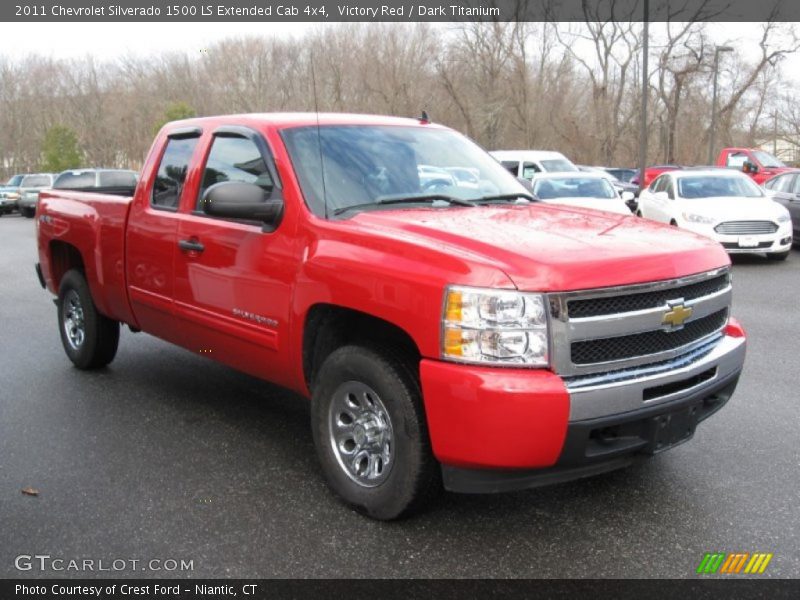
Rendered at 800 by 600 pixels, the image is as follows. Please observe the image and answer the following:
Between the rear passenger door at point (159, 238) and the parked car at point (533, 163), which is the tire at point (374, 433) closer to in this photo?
the rear passenger door at point (159, 238)

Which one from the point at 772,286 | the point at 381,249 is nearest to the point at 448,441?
the point at 381,249

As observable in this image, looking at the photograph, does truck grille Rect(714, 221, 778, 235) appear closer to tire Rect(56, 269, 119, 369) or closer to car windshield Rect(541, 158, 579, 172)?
car windshield Rect(541, 158, 579, 172)

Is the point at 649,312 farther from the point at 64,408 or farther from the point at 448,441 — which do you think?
the point at 64,408

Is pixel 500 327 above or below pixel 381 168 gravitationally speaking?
below

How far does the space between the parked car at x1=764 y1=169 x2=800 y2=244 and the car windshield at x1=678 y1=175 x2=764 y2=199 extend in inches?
39.9

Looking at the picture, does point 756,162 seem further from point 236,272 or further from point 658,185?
point 236,272

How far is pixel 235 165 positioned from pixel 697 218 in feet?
33.1

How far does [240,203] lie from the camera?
3785 mm

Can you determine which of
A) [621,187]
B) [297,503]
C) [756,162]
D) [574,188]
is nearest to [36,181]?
[621,187]

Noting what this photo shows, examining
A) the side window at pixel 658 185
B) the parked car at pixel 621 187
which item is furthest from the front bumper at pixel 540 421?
the parked car at pixel 621 187

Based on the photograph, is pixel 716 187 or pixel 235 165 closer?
pixel 235 165

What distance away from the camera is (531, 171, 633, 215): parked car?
13758 millimetres

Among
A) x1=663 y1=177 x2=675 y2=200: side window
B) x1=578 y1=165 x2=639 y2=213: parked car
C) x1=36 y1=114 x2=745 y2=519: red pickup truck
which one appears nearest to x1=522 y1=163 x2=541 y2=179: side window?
x1=578 y1=165 x2=639 y2=213: parked car
